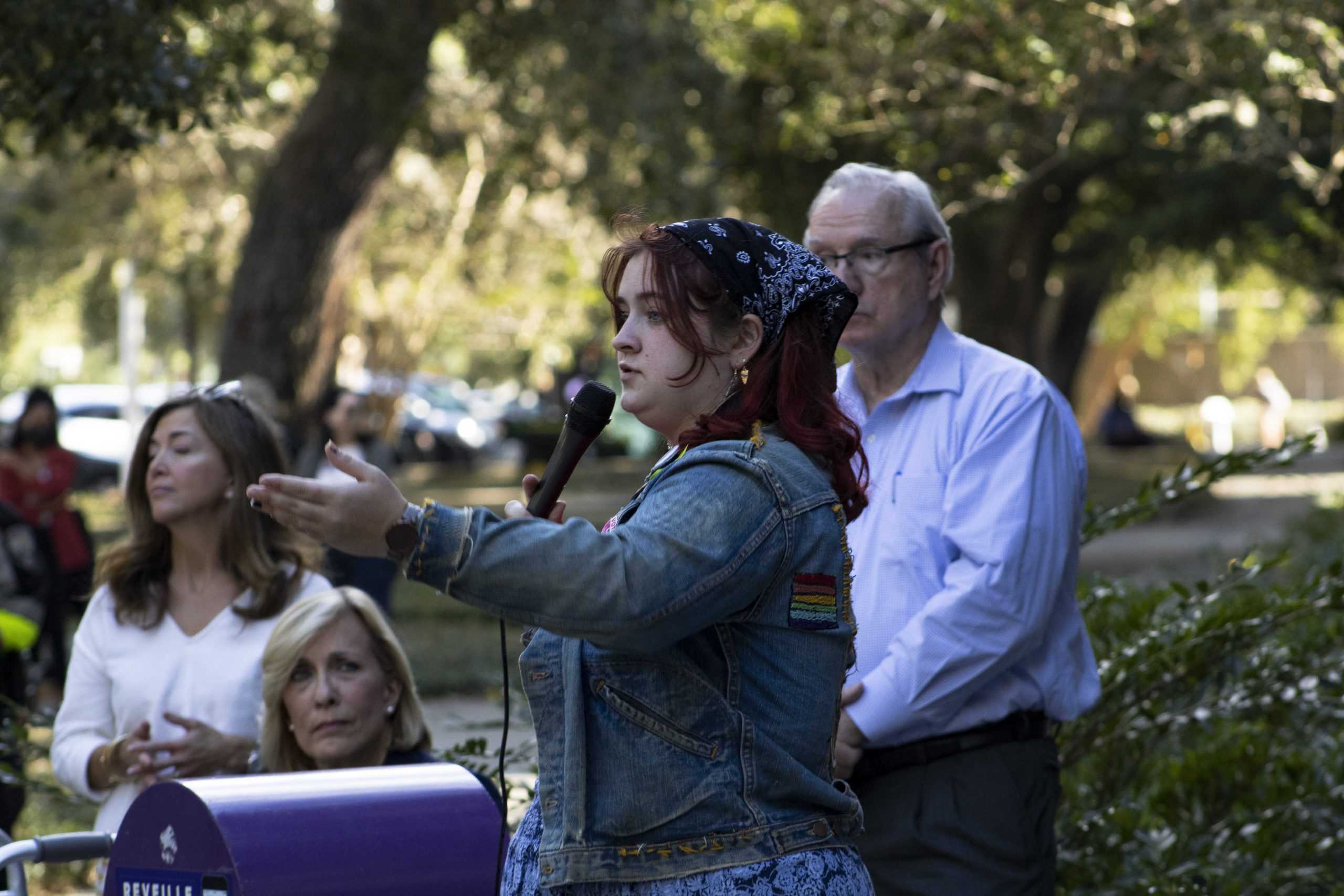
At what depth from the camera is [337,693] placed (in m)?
3.98

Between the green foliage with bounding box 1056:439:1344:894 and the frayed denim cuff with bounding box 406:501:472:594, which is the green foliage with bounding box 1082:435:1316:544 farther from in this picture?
the frayed denim cuff with bounding box 406:501:472:594

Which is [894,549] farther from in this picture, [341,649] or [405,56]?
[405,56]

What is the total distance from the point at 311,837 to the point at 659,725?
826mm

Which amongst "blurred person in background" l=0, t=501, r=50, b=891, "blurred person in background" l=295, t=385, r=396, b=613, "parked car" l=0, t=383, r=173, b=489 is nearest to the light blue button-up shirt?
"blurred person in background" l=0, t=501, r=50, b=891

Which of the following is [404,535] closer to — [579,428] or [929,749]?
[579,428]

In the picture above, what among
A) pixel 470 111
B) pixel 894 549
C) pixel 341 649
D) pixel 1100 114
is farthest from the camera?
pixel 470 111

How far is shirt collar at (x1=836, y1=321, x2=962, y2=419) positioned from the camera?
3.67m

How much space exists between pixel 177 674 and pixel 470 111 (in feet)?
73.4

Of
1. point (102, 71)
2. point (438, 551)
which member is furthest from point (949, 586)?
point (102, 71)

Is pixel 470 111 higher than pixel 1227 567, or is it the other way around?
pixel 470 111

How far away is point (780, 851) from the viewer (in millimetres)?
2234

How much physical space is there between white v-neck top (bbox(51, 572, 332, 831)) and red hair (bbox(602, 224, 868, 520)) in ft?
7.09

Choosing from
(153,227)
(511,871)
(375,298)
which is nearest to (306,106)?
(511,871)

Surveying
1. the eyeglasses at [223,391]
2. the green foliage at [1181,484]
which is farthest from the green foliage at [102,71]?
the green foliage at [1181,484]
